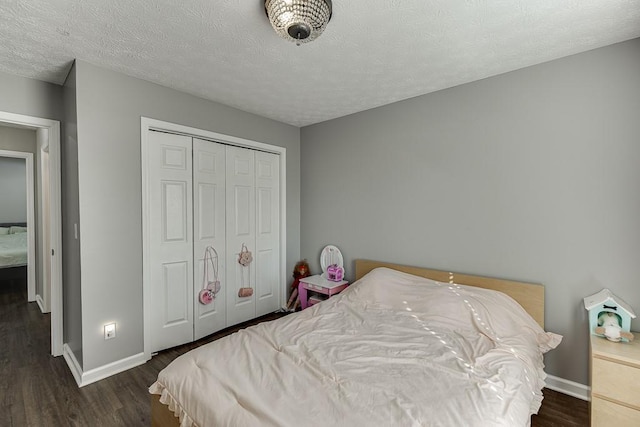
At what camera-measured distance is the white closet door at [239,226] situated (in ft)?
10.6

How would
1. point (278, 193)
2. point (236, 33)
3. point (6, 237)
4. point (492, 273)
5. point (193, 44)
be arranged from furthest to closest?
1. point (6, 237)
2. point (278, 193)
3. point (492, 273)
4. point (193, 44)
5. point (236, 33)

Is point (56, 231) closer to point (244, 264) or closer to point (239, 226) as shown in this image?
point (239, 226)

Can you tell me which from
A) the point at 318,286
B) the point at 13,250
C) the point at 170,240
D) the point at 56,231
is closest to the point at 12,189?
the point at 13,250

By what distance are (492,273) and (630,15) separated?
1825 millimetres

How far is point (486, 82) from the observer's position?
7.97 ft

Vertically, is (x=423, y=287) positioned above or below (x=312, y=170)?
below

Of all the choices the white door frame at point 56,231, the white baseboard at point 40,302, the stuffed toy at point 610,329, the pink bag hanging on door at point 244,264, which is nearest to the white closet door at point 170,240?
the pink bag hanging on door at point 244,264

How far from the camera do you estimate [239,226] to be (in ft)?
10.9

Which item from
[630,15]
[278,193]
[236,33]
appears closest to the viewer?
[630,15]

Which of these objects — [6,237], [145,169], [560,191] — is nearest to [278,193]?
[145,169]

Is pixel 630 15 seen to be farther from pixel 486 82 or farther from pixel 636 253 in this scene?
pixel 636 253

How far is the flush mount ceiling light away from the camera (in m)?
1.46

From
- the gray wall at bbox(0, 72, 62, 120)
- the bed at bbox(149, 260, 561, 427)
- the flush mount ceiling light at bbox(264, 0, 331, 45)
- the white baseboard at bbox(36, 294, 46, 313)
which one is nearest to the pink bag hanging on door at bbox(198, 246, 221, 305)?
the bed at bbox(149, 260, 561, 427)

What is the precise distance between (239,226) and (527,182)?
9.09 feet
